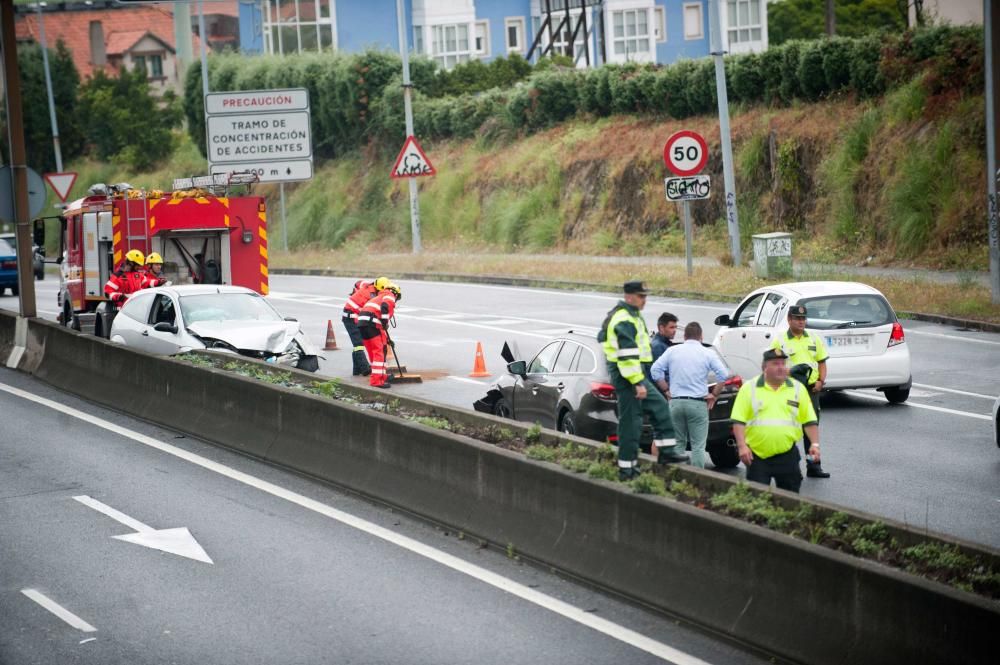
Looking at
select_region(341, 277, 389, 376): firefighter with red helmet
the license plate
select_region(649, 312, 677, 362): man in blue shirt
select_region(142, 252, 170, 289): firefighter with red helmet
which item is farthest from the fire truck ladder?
select_region(649, 312, 677, 362): man in blue shirt

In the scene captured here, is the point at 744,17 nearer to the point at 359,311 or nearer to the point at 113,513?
the point at 359,311

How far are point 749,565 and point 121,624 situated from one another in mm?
4015

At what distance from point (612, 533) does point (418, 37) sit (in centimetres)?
6472

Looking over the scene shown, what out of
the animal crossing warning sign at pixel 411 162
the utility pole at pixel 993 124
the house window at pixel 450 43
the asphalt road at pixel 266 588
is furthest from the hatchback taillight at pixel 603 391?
the house window at pixel 450 43

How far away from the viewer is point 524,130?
53.1 meters

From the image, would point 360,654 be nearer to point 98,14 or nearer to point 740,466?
point 740,466

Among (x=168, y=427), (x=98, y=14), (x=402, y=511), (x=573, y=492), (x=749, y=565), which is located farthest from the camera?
(x=98, y=14)

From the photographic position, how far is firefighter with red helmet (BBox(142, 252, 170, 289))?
22719 mm

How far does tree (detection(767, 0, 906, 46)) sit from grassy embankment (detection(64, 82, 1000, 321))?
17.9 m

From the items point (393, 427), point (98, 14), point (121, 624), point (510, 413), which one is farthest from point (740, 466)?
point (98, 14)

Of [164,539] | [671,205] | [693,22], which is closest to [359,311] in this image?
[164,539]

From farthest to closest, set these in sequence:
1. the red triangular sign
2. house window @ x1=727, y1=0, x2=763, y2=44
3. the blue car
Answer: house window @ x1=727, y1=0, x2=763, y2=44 → the red triangular sign → the blue car

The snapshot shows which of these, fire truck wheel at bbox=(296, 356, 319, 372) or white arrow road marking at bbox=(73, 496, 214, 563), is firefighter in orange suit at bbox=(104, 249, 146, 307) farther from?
white arrow road marking at bbox=(73, 496, 214, 563)

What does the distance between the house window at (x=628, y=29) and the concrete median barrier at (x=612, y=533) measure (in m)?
54.3
